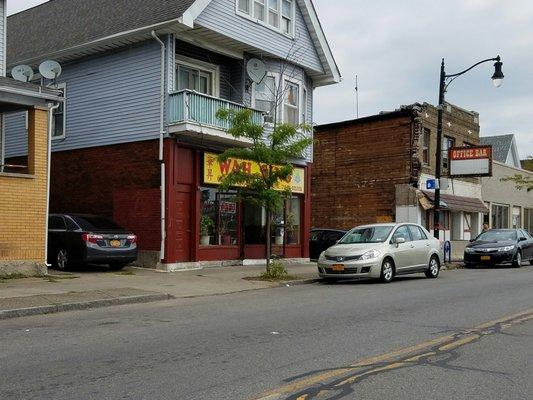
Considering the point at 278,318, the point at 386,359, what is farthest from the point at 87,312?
the point at 386,359

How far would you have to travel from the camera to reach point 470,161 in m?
28.2

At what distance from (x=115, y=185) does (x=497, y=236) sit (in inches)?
583

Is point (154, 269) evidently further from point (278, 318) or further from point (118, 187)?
point (278, 318)

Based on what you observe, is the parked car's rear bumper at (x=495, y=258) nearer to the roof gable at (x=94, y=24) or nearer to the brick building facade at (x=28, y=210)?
the roof gable at (x=94, y=24)

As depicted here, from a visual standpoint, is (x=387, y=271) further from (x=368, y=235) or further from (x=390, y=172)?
(x=390, y=172)

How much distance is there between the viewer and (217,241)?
1955 centimetres

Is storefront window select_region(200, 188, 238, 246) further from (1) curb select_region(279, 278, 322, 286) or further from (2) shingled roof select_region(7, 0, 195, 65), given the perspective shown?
(2) shingled roof select_region(7, 0, 195, 65)

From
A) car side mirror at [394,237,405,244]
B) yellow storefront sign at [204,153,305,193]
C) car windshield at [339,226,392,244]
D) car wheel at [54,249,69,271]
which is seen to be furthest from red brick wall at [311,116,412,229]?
car wheel at [54,249,69,271]

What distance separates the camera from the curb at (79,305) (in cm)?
978

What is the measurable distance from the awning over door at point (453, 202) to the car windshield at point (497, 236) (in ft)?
10.2

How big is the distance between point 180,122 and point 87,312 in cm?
807

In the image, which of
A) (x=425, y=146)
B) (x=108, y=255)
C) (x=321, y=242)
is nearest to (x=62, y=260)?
(x=108, y=255)

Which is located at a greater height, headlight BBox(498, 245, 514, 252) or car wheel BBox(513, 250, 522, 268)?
headlight BBox(498, 245, 514, 252)

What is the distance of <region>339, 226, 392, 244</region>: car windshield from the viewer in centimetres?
1633
